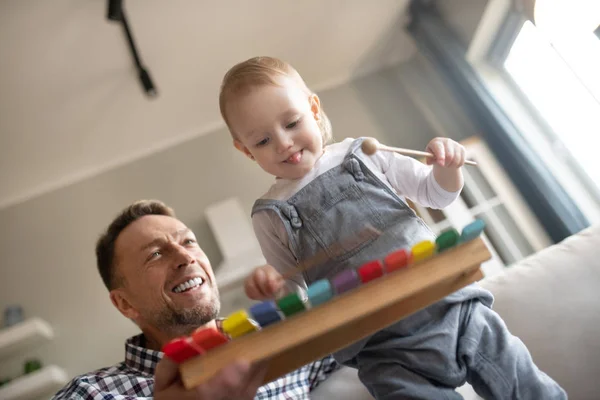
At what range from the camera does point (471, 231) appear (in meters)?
0.59

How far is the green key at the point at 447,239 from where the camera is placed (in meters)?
0.59

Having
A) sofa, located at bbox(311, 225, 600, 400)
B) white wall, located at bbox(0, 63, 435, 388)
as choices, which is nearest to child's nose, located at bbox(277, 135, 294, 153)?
sofa, located at bbox(311, 225, 600, 400)

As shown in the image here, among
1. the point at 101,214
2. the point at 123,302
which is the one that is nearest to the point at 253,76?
the point at 123,302

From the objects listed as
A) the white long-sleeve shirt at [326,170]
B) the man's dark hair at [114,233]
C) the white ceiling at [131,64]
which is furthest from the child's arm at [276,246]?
the white ceiling at [131,64]

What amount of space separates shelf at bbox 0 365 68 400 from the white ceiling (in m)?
1.05

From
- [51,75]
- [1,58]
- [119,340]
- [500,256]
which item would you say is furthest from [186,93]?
[500,256]

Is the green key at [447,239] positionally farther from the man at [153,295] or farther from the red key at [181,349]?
the man at [153,295]

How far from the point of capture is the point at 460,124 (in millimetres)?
2850

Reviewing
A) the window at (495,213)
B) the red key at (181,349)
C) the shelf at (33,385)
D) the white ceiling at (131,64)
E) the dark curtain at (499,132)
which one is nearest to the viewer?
the red key at (181,349)

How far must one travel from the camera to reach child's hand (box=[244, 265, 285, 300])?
0.71 metres

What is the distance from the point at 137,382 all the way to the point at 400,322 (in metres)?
0.69

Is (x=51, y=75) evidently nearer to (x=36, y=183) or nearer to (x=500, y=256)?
(x=36, y=183)

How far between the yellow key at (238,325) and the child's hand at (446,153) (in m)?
0.41

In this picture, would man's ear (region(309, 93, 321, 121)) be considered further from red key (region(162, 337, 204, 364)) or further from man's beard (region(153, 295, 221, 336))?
man's beard (region(153, 295, 221, 336))
